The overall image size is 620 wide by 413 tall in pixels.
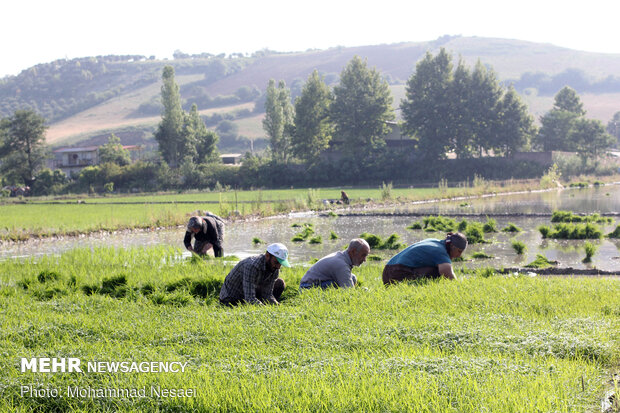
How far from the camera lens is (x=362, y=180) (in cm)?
7250

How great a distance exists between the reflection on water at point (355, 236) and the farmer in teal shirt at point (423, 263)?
5.32 meters

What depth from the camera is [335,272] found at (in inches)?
415

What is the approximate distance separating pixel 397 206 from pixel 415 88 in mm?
39975

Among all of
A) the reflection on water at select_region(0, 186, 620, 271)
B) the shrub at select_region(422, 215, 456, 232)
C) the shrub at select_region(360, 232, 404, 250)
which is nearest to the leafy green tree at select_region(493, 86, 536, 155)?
the reflection on water at select_region(0, 186, 620, 271)

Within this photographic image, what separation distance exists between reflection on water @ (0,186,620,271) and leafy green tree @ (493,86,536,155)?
3679 centimetres

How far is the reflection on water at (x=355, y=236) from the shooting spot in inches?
688

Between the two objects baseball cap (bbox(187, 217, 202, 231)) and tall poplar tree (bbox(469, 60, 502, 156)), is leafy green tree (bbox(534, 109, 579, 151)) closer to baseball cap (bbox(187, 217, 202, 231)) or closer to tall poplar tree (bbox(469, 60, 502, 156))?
tall poplar tree (bbox(469, 60, 502, 156))

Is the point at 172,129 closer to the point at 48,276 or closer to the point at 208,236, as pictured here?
the point at 208,236

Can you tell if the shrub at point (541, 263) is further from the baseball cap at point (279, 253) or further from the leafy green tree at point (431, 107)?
the leafy green tree at point (431, 107)

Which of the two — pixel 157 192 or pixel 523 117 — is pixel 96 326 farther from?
pixel 523 117

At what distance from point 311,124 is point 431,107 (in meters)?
14.1

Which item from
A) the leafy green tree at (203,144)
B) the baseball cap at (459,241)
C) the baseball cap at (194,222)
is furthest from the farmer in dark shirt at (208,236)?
the leafy green tree at (203,144)

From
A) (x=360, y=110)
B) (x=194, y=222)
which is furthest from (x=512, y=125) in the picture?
(x=194, y=222)

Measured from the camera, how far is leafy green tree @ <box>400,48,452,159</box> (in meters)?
74.7
